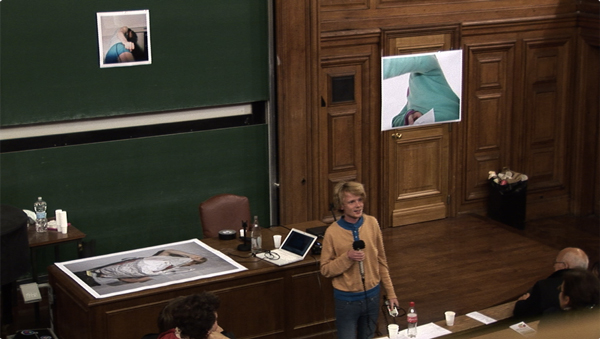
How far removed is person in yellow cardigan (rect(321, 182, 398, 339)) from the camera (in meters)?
4.06

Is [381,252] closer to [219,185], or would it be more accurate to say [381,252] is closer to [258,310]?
[258,310]

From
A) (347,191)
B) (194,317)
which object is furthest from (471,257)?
(194,317)

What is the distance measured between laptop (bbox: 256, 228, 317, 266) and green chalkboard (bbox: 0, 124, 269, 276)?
1697mm

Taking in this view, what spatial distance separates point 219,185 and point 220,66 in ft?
3.60

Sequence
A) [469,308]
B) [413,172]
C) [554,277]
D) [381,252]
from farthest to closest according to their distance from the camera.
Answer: [413,172]
[469,308]
[381,252]
[554,277]

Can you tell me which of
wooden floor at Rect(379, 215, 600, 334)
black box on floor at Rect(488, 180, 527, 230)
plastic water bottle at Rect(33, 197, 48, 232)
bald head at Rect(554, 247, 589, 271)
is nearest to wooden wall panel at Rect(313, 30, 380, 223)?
wooden floor at Rect(379, 215, 600, 334)

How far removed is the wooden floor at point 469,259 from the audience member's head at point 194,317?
246 cm

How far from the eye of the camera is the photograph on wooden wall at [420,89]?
303 inches

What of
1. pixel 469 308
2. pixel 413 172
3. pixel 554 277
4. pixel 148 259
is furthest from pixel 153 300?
pixel 413 172

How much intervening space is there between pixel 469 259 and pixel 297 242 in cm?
260

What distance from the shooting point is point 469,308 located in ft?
19.6

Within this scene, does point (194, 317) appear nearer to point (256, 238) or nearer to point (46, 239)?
point (256, 238)

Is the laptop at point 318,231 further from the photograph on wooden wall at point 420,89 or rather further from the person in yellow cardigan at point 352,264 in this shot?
the photograph on wooden wall at point 420,89

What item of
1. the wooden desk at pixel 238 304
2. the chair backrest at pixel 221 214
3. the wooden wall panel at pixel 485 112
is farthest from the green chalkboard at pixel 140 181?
the wooden wall panel at pixel 485 112
